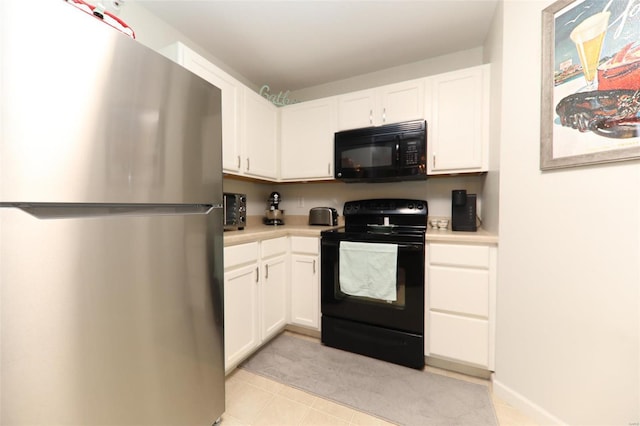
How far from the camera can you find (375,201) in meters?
2.24

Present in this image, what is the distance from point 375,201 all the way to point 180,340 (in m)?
1.76

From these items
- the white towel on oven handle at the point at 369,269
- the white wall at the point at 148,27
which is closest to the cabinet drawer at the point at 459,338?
the white towel on oven handle at the point at 369,269

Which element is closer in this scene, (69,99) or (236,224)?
(69,99)

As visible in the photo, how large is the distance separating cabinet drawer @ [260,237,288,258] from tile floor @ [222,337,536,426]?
31.8 inches

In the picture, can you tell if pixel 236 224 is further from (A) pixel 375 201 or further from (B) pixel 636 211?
(B) pixel 636 211

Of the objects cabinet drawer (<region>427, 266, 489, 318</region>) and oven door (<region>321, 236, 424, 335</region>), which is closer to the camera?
cabinet drawer (<region>427, 266, 489, 318</region>)

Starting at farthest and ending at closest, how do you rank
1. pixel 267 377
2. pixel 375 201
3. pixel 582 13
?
1. pixel 375 201
2. pixel 267 377
3. pixel 582 13

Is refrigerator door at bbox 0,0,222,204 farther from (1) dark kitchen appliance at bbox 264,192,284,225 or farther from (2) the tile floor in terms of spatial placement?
(1) dark kitchen appliance at bbox 264,192,284,225

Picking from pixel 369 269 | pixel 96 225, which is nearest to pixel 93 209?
pixel 96 225

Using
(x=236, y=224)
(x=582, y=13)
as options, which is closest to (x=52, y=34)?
(x=236, y=224)

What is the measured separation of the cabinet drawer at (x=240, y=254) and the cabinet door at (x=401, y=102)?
1414mm

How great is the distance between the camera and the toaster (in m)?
2.33

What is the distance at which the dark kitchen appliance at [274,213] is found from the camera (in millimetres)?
2473

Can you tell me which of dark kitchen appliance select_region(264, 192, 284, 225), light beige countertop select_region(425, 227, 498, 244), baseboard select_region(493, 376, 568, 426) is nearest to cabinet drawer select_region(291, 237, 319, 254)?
dark kitchen appliance select_region(264, 192, 284, 225)
